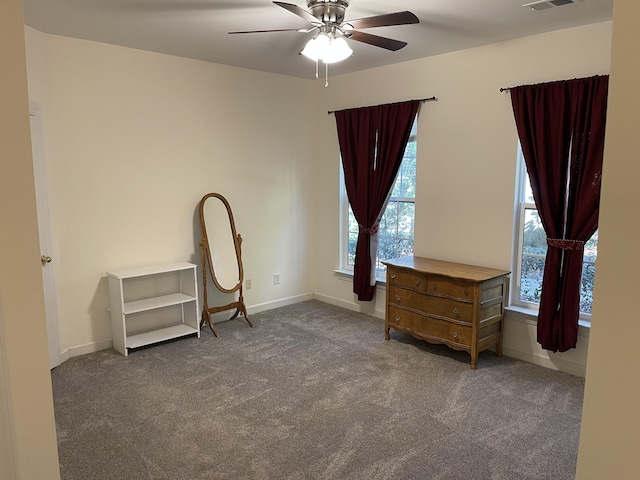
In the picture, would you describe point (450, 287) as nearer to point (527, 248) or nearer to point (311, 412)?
point (527, 248)

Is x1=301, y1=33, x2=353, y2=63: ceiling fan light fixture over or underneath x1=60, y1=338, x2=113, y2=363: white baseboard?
over

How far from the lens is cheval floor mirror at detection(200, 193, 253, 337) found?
4.46m

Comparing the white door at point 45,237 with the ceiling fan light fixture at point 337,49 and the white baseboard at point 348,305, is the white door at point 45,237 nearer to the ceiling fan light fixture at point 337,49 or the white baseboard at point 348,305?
the ceiling fan light fixture at point 337,49

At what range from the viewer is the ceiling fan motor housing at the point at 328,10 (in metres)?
2.71

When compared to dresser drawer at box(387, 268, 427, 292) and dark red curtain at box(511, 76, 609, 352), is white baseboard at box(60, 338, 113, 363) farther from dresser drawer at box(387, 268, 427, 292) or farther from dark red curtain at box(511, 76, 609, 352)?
dark red curtain at box(511, 76, 609, 352)

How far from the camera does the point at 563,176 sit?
3.38 meters

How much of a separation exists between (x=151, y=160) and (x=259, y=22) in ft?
5.46

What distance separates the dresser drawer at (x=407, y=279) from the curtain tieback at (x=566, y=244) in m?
0.98

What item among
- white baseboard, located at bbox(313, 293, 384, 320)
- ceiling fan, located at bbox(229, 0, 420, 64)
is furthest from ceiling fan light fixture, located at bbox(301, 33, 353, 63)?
white baseboard, located at bbox(313, 293, 384, 320)

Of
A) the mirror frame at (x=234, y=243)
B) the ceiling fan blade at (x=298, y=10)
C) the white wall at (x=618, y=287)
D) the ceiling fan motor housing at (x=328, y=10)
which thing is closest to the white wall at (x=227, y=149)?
the mirror frame at (x=234, y=243)

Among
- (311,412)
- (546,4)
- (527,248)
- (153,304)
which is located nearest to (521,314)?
(527,248)

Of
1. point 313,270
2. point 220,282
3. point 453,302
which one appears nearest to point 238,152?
point 220,282

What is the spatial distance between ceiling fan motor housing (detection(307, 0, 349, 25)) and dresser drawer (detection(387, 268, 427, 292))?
2062 mm

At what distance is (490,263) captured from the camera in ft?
12.9
